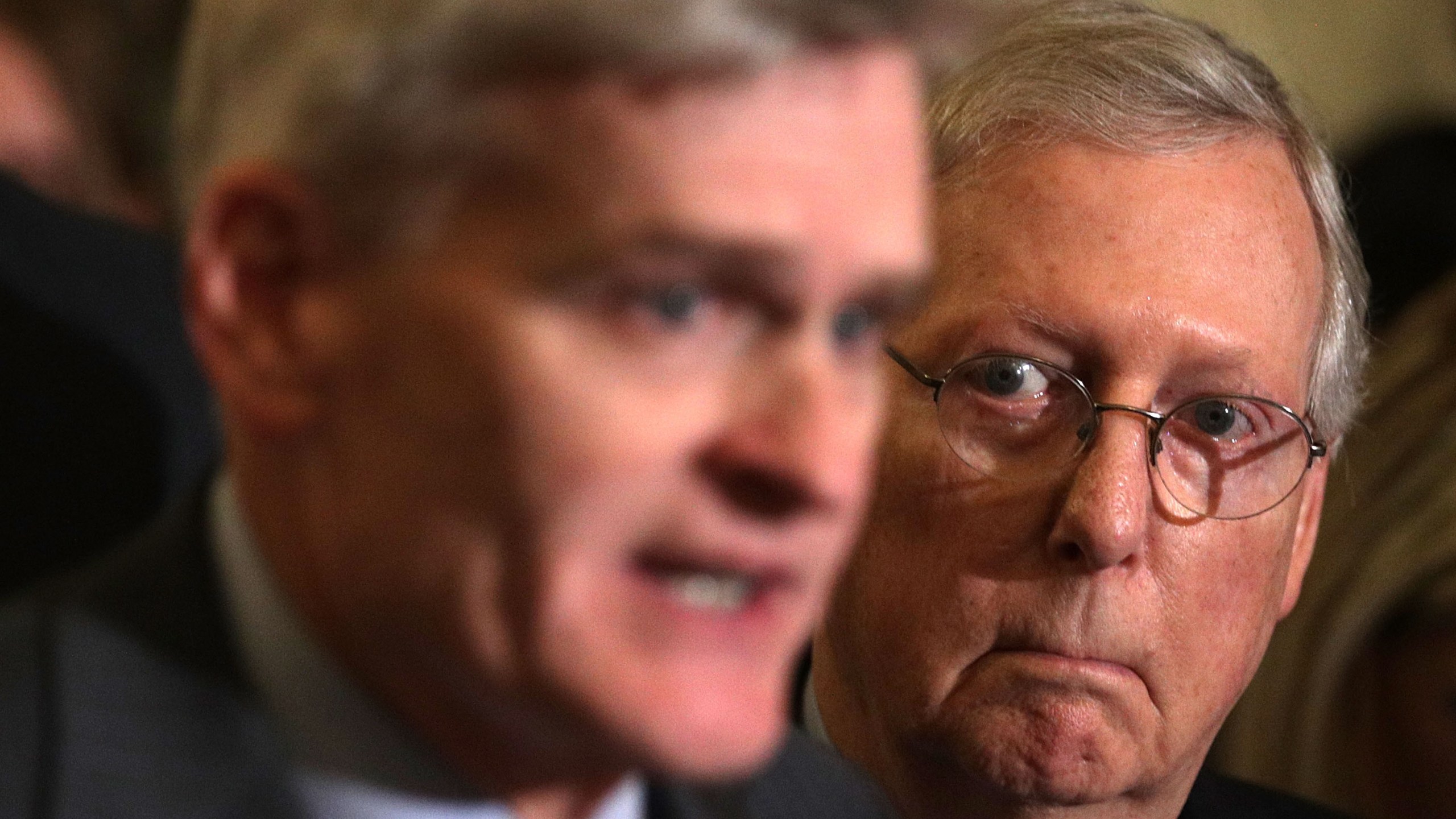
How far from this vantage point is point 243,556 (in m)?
0.79

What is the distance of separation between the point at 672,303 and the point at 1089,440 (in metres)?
0.62

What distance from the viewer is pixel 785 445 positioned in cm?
70

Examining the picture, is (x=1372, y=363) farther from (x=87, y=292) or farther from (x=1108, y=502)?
(x=87, y=292)

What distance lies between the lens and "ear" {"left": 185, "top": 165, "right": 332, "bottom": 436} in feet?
2.32

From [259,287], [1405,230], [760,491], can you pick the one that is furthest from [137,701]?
[1405,230]

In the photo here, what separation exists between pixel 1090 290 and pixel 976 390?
0.12 meters

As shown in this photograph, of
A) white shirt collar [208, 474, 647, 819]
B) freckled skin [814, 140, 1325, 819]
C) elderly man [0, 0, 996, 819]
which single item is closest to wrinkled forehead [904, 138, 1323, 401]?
freckled skin [814, 140, 1325, 819]

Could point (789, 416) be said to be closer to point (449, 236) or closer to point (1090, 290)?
point (449, 236)

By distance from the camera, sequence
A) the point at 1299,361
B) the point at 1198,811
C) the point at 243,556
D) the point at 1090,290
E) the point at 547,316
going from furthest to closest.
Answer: the point at 1198,811 → the point at 1299,361 → the point at 1090,290 → the point at 243,556 → the point at 547,316

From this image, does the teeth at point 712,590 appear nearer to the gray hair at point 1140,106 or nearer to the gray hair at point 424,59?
the gray hair at point 424,59

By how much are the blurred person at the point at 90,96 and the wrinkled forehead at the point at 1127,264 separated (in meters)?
0.58

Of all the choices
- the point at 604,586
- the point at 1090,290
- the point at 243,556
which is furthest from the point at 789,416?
the point at 1090,290

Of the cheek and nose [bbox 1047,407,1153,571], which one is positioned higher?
nose [bbox 1047,407,1153,571]

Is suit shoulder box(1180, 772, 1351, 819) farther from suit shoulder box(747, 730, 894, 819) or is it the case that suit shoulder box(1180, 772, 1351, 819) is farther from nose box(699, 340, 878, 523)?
nose box(699, 340, 878, 523)
